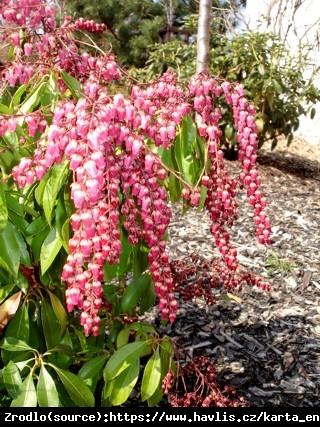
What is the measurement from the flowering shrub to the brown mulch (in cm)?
87

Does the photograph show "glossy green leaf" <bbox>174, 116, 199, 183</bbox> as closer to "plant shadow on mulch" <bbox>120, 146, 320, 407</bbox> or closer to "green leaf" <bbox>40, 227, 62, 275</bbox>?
"green leaf" <bbox>40, 227, 62, 275</bbox>

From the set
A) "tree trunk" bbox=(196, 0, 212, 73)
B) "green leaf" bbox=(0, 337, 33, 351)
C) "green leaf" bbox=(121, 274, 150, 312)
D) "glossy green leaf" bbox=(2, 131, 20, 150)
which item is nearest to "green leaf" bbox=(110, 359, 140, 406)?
"green leaf" bbox=(121, 274, 150, 312)

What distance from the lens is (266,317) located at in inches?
149

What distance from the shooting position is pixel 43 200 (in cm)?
166

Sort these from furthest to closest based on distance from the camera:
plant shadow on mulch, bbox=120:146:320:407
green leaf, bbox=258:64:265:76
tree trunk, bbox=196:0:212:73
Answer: green leaf, bbox=258:64:265:76
tree trunk, bbox=196:0:212:73
plant shadow on mulch, bbox=120:146:320:407

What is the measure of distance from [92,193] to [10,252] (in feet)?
1.79

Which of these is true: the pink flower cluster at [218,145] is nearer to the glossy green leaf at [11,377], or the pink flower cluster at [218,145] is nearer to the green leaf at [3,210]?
the green leaf at [3,210]

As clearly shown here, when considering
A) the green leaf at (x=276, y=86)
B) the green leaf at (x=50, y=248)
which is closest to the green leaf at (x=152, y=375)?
the green leaf at (x=50, y=248)

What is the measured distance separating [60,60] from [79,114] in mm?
835

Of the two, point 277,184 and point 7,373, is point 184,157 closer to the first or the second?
point 7,373

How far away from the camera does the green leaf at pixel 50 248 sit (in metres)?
1.73

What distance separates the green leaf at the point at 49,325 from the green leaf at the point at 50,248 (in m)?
0.36

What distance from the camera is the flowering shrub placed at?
1407 millimetres
